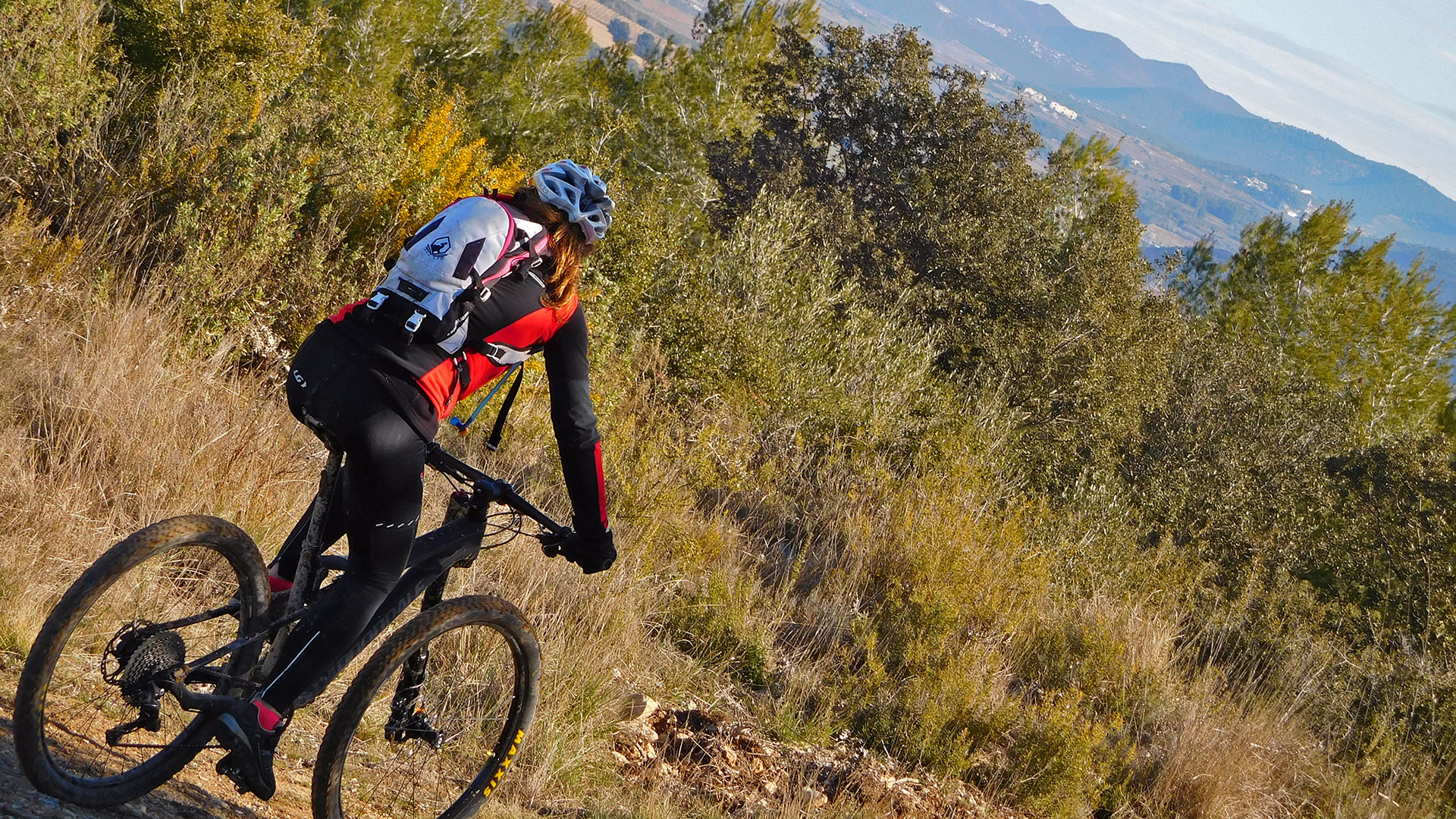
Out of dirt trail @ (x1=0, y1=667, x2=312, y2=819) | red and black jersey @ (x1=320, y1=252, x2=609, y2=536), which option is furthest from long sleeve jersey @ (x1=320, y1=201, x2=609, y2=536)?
dirt trail @ (x1=0, y1=667, x2=312, y2=819)

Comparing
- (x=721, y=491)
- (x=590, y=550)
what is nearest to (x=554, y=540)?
(x=590, y=550)

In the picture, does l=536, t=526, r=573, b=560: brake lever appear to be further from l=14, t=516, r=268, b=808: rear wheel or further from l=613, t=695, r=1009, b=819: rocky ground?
l=613, t=695, r=1009, b=819: rocky ground

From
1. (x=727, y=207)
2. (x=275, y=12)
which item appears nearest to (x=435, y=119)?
(x=275, y=12)

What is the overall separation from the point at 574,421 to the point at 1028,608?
4.52m

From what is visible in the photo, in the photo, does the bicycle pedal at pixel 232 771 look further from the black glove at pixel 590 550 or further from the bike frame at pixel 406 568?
the black glove at pixel 590 550

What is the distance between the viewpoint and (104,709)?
267 centimetres

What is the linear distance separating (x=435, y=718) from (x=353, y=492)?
1.33 meters

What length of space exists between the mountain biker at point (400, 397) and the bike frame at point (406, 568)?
0.04 meters

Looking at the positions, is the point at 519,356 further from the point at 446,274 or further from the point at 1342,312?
the point at 1342,312

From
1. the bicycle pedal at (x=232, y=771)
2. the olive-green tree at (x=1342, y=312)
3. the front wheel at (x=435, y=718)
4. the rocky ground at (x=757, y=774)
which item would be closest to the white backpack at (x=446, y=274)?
the front wheel at (x=435, y=718)

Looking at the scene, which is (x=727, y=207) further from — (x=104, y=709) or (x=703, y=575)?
(x=104, y=709)

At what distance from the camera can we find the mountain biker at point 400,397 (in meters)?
2.42

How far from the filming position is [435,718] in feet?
11.3

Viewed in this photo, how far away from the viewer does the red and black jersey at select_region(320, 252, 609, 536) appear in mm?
2455
